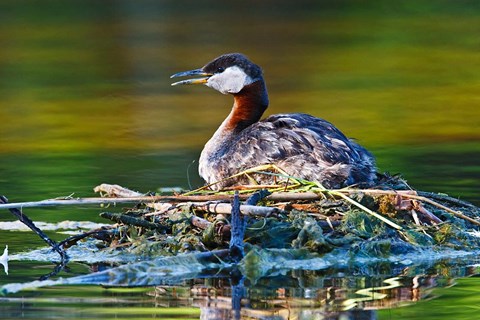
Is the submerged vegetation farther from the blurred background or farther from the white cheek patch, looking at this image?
the blurred background

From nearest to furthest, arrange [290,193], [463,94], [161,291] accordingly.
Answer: [161,291], [290,193], [463,94]

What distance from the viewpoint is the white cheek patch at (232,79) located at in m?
11.6

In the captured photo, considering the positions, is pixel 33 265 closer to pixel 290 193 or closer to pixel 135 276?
pixel 135 276

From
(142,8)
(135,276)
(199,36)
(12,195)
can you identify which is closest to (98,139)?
(12,195)

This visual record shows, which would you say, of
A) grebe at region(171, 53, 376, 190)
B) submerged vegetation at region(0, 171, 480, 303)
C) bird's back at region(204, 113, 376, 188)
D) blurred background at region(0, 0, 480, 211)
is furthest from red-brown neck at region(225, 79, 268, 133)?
submerged vegetation at region(0, 171, 480, 303)

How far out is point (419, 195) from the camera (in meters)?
9.66

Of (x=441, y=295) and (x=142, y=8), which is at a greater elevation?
(x=142, y=8)

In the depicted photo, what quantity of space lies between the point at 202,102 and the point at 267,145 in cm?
943

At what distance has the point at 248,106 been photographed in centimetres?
1173

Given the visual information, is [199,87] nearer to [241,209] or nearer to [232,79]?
[232,79]

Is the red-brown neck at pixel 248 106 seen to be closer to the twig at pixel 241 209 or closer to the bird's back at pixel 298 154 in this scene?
the bird's back at pixel 298 154

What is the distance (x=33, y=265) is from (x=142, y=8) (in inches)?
891

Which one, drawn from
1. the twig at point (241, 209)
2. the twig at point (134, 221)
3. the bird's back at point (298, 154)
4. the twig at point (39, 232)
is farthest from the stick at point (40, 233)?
the bird's back at point (298, 154)

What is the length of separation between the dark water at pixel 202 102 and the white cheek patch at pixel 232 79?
0.90 metres
